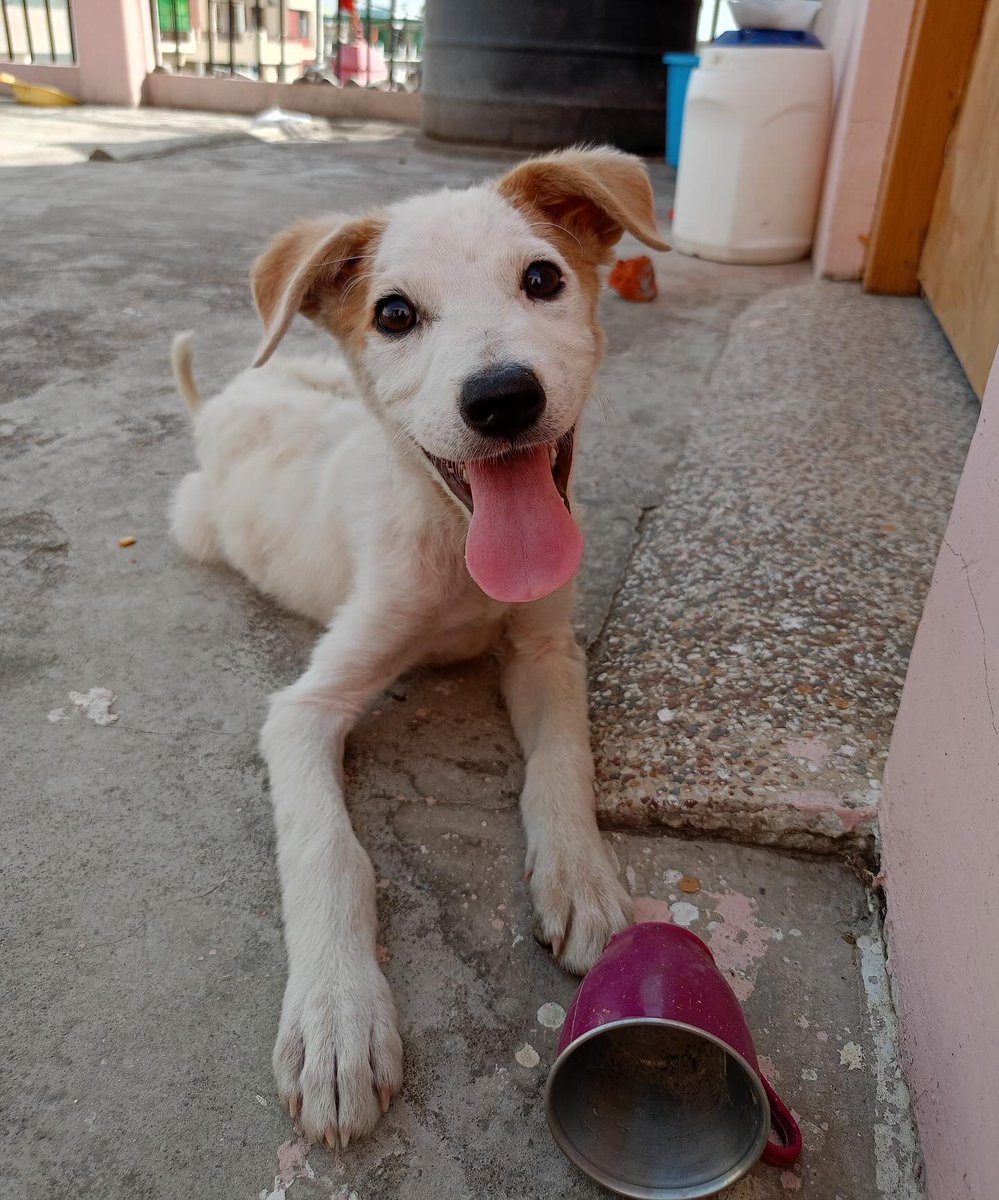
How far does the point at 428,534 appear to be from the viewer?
7.85 feet

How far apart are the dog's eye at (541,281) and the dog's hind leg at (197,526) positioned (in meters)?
1.43

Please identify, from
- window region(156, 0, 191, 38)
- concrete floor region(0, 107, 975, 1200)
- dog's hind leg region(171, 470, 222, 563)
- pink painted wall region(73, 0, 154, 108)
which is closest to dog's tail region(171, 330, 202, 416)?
concrete floor region(0, 107, 975, 1200)

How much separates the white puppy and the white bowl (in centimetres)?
493

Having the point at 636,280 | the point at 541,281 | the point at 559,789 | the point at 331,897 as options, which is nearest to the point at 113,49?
the point at 636,280

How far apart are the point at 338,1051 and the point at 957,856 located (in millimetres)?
1007

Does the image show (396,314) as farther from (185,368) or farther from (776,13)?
(776,13)

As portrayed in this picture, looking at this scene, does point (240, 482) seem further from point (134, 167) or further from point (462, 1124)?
point (134, 167)

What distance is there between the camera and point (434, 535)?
2.39 m

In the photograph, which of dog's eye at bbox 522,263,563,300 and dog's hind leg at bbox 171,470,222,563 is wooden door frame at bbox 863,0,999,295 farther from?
dog's hind leg at bbox 171,470,222,563

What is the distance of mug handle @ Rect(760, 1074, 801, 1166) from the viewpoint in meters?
1.37

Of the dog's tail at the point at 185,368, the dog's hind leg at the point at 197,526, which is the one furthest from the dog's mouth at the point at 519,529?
the dog's tail at the point at 185,368

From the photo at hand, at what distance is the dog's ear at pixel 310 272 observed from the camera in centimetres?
224

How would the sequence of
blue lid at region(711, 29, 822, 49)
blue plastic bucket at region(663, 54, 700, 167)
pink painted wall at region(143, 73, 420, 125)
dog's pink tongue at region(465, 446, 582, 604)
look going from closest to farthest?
dog's pink tongue at region(465, 446, 582, 604), blue lid at region(711, 29, 822, 49), blue plastic bucket at region(663, 54, 700, 167), pink painted wall at region(143, 73, 420, 125)

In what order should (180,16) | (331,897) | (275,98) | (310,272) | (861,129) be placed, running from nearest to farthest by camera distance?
(331,897), (310,272), (861,129), (275,98), (180,16)
